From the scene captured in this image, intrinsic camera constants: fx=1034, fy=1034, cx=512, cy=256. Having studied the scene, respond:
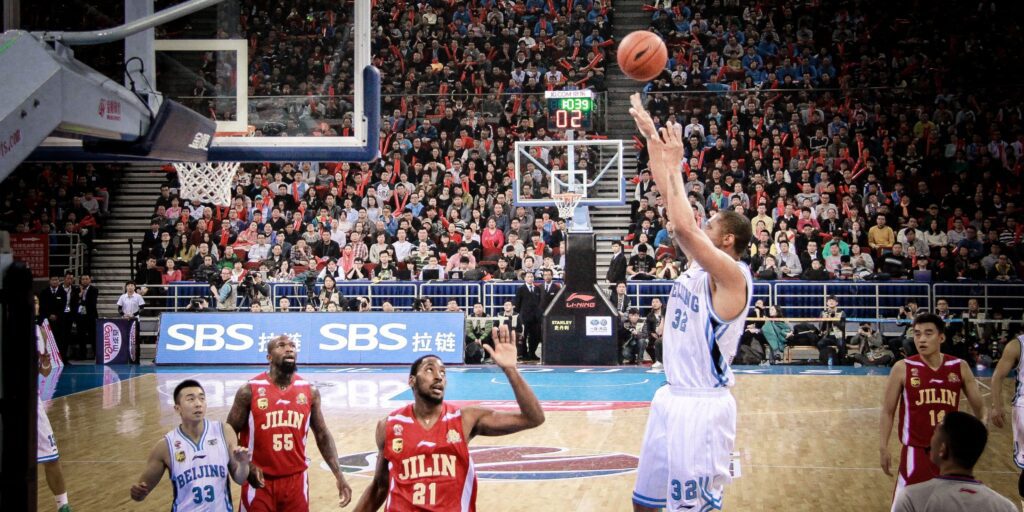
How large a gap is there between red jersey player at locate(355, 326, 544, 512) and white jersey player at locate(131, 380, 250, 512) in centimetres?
138

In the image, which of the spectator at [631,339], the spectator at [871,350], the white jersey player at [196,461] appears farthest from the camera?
the spectator at [631,339]

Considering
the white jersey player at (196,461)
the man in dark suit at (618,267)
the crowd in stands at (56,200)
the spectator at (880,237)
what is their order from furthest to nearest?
the crowd in stands at (56,200) → the spectator at (880,237) → the man in dark suit at (618,267) → the white jersey player at (196,461)

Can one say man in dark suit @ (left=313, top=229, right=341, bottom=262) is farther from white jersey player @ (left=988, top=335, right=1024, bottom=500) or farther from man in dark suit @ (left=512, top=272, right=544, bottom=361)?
white jersey player @ (left=988, top=335, right=1024, bottom=500)

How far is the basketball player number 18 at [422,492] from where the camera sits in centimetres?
473

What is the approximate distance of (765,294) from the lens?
19.0m

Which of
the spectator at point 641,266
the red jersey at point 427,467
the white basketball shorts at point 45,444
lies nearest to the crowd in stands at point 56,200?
the spectator at point 641,266

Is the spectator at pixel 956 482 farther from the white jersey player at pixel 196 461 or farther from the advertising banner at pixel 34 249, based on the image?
the advertising banner at pixel 34 249

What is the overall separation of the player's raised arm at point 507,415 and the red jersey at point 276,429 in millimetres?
1700

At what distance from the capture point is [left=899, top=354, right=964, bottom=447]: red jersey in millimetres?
6586

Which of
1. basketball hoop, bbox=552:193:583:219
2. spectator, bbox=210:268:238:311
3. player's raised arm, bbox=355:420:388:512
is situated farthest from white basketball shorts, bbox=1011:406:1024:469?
spectator, bbox=210:268:238:311

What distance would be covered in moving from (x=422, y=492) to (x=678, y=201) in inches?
69.5

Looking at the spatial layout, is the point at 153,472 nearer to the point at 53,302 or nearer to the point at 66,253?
the point at 53,302

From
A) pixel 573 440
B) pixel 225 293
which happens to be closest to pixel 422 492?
pixel 573 440

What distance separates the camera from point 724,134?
23.4 meters
